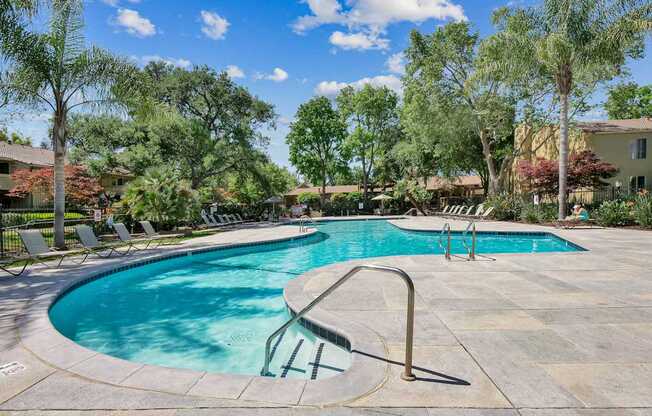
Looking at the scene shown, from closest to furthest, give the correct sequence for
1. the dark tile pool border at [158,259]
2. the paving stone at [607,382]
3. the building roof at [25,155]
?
the paving stone at [607,382] < the dark tile pool border at [158,259] < the building roof at [25,155]

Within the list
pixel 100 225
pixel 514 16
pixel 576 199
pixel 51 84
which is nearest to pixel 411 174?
pixel 576 199

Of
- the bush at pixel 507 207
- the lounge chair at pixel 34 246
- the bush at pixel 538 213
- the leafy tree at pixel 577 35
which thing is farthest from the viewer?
the bush at pixel 507 207

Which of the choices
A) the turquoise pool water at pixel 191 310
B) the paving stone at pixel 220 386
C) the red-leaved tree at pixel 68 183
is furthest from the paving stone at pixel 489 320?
the red-leaved tree at pixel 68 183

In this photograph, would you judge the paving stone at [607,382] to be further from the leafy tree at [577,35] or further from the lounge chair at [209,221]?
the lounge chair at [209,221]

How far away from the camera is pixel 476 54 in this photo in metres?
25.7

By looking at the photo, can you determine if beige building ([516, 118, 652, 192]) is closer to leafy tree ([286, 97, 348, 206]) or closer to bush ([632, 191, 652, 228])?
bush ([632, 191, 652, 228])

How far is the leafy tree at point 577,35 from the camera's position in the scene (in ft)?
49.6

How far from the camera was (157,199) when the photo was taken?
15.8 metres

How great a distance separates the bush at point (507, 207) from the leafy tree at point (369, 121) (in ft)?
53.6

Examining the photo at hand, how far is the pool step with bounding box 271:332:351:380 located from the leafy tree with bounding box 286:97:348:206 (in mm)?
32877

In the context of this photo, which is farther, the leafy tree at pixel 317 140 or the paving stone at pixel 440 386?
the leafy tree at pixel 317 140

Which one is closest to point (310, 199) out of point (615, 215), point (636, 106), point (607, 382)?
point (615, 215)

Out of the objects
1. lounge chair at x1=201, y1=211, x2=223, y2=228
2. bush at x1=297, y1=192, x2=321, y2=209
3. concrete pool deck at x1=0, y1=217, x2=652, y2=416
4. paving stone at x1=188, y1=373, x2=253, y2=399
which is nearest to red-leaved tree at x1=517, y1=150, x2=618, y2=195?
concrete pool deck at x1=0, y1=217, x2=652, y2=416

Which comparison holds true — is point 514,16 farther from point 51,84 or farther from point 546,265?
point 51,84
